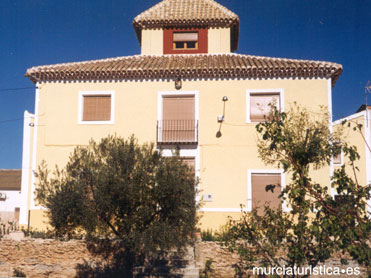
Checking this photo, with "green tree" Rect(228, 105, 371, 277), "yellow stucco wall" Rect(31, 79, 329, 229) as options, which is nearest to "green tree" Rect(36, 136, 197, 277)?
"green tree" Rect(228, 105, 371, 277)

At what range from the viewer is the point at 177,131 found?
14.9 meters

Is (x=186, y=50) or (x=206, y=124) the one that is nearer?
(x=206, y=124)

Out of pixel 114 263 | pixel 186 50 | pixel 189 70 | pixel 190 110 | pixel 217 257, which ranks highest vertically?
pixel 186 50

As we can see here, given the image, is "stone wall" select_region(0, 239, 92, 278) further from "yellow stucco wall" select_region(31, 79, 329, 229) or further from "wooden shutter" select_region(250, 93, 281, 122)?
"wooden shutter" select_region(250, 93, 281, 122)

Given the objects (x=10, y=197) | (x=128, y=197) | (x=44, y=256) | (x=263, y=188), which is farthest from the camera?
(x=10, y=197)

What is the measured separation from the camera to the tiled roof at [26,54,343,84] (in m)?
14.6

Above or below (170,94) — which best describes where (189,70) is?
above

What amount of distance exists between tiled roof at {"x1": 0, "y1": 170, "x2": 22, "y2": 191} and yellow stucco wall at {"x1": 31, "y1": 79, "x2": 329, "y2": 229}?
27.3 m

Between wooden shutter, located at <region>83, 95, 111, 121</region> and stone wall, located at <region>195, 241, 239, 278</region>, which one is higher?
wooden shutter, located at <region>83, 95, 111, 121</region>

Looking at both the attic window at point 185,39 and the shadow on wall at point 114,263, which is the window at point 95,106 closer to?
the attic window at point 185,39

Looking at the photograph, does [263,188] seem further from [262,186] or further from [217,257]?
[217,257]

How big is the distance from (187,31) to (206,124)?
5.92m

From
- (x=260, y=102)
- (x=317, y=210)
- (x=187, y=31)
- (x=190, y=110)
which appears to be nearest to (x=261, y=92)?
(x=260, y=102)

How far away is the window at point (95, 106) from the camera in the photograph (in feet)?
50.3
